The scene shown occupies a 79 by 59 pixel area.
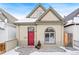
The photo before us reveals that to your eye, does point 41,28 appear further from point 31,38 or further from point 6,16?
point 6,16

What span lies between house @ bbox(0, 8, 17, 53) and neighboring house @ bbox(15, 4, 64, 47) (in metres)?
0.08

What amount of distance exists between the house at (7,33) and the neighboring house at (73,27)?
805mm

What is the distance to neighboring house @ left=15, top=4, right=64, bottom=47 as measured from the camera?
98.4 inches

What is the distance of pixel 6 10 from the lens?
8.32 ft

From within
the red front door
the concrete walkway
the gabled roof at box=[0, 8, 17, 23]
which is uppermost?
the gabled roof at box=[0, 8, 17, 23]

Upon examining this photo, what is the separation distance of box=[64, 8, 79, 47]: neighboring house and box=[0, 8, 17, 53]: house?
80 cm

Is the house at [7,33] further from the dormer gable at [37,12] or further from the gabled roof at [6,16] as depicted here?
the dormer gable at [37,12]

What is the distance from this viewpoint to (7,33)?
2.51 meters

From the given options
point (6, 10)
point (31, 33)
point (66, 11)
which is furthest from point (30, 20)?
point (66, 11)

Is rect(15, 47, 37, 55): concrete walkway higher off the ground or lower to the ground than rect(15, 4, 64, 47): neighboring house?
lower

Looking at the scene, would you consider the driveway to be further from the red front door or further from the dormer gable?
the dormer gable

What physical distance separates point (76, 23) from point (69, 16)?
0.50ft

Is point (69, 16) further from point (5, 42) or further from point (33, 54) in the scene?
point (5, 42)

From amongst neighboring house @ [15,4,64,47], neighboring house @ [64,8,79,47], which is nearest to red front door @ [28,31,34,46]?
neighboring house @ [15,4,64,47]
